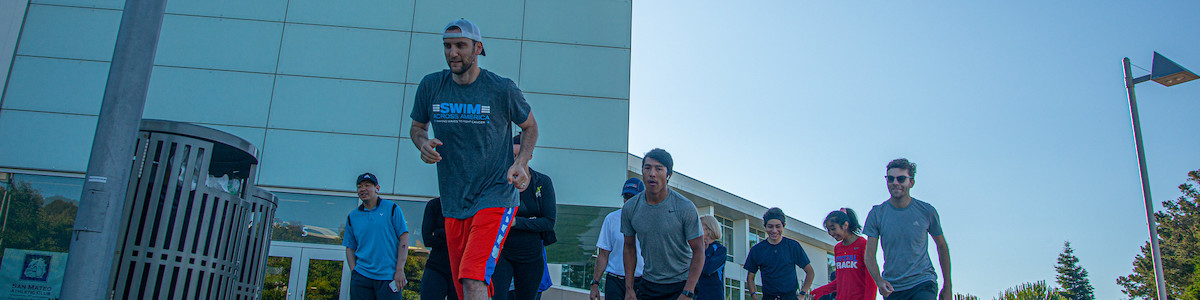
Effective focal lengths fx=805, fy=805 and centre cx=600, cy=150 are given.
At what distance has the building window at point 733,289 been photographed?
3275cm

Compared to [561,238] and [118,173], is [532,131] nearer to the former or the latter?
[118,173]

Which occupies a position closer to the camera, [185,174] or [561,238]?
[185,174]

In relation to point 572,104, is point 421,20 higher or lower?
higher

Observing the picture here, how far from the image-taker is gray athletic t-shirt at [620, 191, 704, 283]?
645 centimetres

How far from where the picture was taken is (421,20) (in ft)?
49.3

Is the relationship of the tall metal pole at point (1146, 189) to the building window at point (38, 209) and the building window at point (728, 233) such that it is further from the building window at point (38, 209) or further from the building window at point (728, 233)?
the building window at point (728, 233)

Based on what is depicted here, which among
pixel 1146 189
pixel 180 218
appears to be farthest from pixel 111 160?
pixel 1146 189

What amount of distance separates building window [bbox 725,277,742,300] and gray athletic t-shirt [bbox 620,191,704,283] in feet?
→ 87.4

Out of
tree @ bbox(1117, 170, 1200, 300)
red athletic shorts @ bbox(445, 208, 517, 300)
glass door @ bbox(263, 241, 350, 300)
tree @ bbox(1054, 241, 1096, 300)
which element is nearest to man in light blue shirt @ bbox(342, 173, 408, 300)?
red athletic shorts @ bbox(445, 208, 517, 300)

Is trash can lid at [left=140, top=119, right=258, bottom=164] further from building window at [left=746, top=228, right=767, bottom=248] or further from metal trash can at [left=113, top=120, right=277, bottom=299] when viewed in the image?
building window at [left=746, top=228, right=767, bottom=248]

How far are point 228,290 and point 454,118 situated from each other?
2661 millimetres

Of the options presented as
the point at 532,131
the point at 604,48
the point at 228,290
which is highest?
the point at 604,48

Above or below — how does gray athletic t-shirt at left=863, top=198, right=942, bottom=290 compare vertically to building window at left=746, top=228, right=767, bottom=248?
below

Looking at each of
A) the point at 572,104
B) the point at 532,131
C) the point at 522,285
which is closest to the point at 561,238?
the point at 572,104
